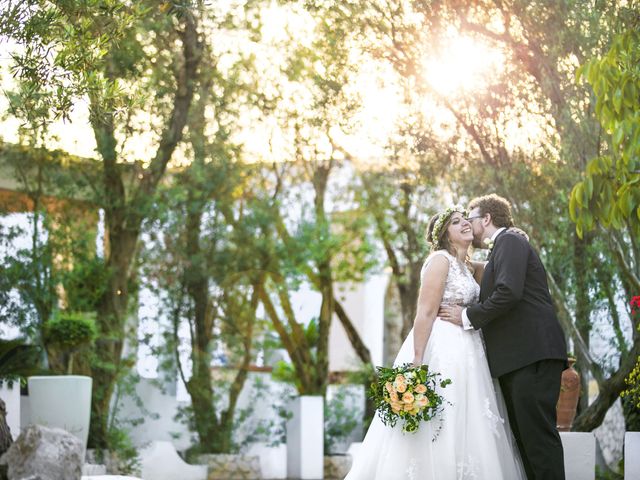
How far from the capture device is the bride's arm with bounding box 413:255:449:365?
21.1 feet

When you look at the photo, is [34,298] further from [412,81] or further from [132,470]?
[412,81]

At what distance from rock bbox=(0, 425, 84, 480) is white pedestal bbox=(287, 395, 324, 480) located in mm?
7577

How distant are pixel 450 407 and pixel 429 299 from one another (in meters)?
0.69

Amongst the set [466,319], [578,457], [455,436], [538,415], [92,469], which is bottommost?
[92,469]

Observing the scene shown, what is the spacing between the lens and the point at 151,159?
44.1 ft

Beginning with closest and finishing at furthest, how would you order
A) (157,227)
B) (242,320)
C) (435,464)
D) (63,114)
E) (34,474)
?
(435,464), (63,114), (34,474), (157,227), (242,320)

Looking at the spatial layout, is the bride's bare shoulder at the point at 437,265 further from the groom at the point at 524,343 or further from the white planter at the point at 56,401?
the white planter at the point at 56,401

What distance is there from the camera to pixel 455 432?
6.23 meters

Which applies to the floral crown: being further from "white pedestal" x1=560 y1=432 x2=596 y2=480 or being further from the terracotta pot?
the terracotta pot

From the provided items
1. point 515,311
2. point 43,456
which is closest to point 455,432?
point 515,311

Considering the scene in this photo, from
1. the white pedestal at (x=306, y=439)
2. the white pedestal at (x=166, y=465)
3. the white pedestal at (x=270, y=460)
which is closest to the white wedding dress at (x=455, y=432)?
the white pedestal at (x=166, y=465)

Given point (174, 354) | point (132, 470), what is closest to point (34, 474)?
point (132, 470)

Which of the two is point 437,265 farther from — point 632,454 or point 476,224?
point 632,454

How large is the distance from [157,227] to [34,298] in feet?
7.42
